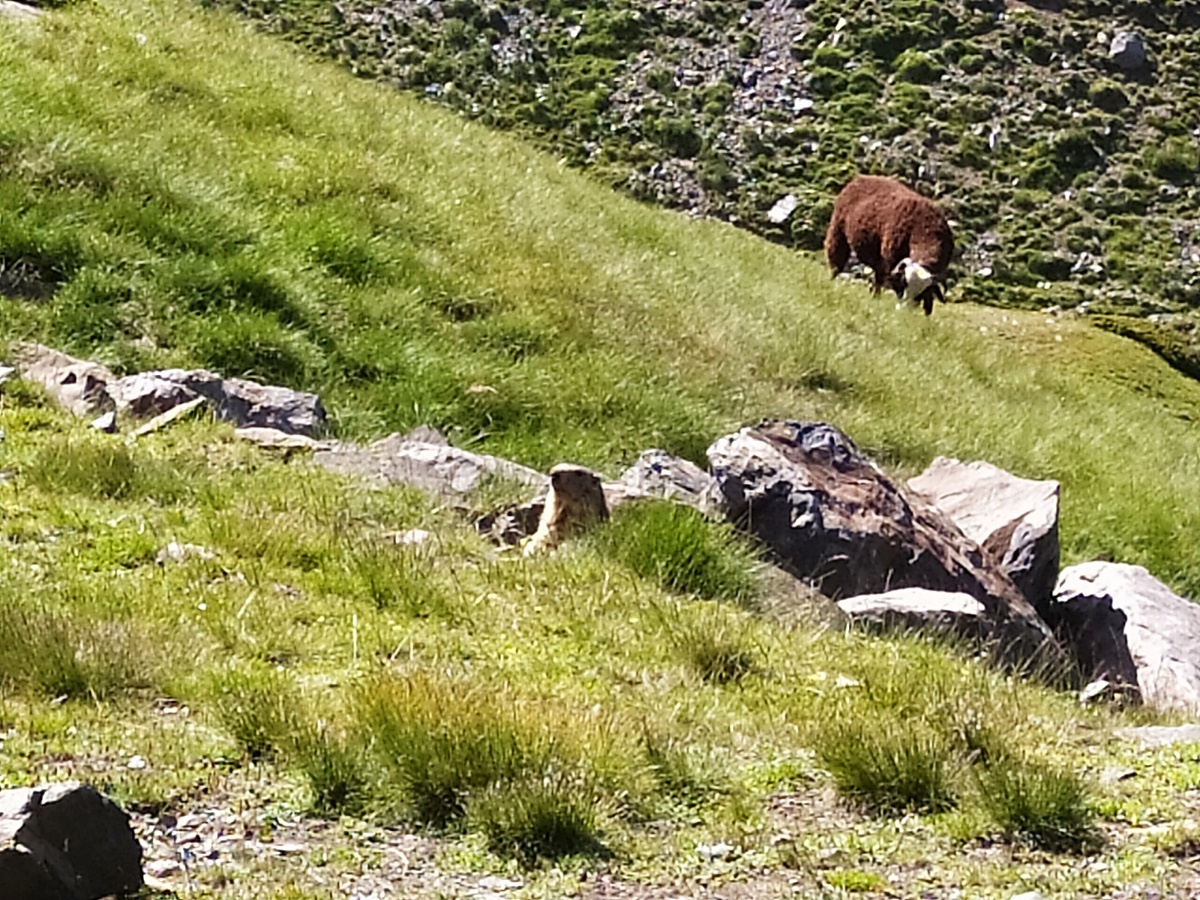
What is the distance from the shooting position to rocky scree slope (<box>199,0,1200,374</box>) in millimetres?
60375

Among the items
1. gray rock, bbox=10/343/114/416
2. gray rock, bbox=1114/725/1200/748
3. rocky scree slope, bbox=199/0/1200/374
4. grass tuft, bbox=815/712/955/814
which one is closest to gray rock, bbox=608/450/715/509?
gray rock, bbox=1114/725/1200/748

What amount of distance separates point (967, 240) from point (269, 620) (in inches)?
2234

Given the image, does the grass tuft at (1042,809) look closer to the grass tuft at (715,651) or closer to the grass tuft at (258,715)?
the grass tuft at (715,651)

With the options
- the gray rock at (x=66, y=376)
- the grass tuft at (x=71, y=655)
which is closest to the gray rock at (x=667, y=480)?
the gray rock at (x=66, y=376)

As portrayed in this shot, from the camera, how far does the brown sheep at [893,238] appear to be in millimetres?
28277

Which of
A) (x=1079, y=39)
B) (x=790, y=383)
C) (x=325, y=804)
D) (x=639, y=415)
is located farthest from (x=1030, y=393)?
(x=1079, y=39)

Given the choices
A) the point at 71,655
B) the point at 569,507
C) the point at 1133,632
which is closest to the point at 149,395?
the point at 569,507

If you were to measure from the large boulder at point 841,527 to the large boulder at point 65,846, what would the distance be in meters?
5.89

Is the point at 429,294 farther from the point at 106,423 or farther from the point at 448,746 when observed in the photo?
the point at 448,746

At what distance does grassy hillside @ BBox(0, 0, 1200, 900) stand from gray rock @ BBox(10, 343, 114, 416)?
355 mm

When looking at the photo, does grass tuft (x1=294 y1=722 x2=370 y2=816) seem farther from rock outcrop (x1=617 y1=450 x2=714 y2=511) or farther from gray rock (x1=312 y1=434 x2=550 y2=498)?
rock outcrop (x1=617 y1=450 x2=714 y2=511)

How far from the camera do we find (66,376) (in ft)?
36.6

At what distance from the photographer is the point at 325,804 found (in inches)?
219

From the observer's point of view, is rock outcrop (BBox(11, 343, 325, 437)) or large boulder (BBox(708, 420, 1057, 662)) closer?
large boulder (BBox(708, 420, 1057, 662))
